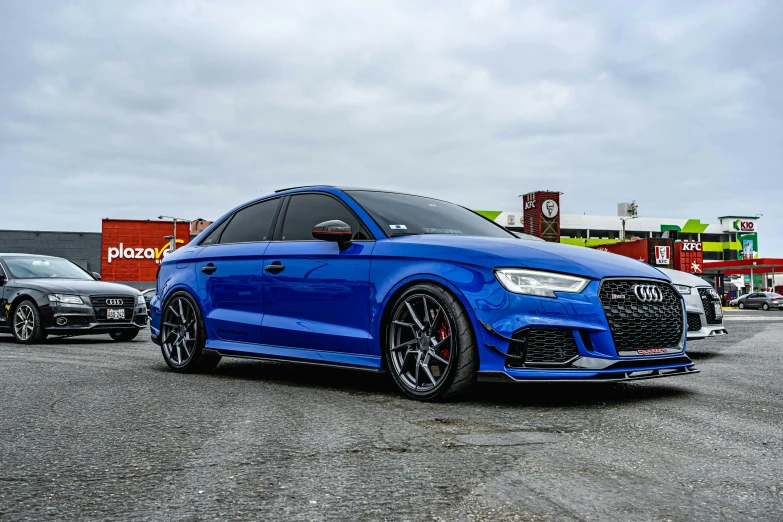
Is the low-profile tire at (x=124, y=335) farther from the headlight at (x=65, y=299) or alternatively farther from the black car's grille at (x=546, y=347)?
the black car's grille at (x=546, y=347)

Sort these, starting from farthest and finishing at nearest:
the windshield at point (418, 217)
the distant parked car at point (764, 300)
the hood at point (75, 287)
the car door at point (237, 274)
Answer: the distant parked car at point (764, 300), the hood at point (75, 287), the car door at point (237, 274), the windshield at point (418, 217)

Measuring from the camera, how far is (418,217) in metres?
5.91

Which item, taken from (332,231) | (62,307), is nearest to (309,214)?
(332,231)

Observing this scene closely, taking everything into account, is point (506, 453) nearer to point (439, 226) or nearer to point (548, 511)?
point (548, 511)

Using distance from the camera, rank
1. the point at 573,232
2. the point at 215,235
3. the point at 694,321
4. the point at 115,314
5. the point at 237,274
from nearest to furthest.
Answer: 1. the point at 237,274
2. the point at 215,235
3. the point at 694,321
4. the point at 115,314
5. the point at 573,232

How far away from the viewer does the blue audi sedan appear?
15.3 feet

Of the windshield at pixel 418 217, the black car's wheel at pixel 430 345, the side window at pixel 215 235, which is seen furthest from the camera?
the side window at pixel 215 235

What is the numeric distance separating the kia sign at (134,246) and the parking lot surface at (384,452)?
45.1 metres

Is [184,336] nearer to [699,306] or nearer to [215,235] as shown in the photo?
[215,235]

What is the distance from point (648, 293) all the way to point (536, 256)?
0.82 meters

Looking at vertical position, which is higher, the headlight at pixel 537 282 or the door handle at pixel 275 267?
the door handle at pixel 275 267

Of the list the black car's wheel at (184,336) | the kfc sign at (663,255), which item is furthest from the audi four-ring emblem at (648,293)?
the kfc sign at (663,255)

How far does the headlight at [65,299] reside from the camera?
11773 mm

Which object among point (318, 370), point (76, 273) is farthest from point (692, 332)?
point (76, 273)
